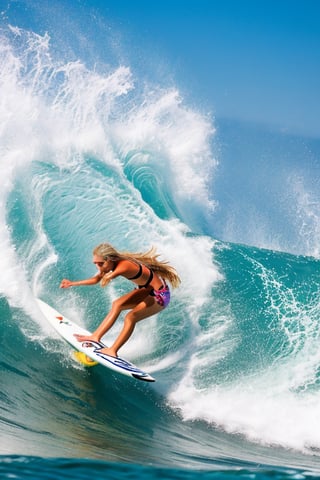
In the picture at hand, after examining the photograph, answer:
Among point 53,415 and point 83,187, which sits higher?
point 83,187

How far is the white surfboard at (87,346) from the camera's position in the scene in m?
6.00

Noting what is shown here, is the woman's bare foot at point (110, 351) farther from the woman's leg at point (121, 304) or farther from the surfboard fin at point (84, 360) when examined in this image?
the surfboard fin at point (84, 360)

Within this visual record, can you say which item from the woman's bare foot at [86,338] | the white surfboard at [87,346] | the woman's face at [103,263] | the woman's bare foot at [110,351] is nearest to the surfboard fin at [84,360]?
the white surfboard at [87,346]

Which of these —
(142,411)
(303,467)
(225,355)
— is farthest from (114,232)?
(303,467)

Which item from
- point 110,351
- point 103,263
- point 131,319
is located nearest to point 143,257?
point 103,263

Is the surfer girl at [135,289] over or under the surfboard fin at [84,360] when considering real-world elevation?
over

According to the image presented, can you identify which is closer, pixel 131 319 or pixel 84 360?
pixel 131 319

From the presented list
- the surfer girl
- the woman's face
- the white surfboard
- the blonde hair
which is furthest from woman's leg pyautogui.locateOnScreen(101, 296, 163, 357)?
the woman's face

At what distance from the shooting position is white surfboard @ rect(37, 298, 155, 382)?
6.00 meters

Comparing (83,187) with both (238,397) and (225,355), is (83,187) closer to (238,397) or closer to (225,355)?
(225,355)

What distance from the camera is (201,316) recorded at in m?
7.37

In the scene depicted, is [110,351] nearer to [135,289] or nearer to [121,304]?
[121,304]

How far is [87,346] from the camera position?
20.7 ft

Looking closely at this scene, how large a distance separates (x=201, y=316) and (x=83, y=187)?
137 inches
